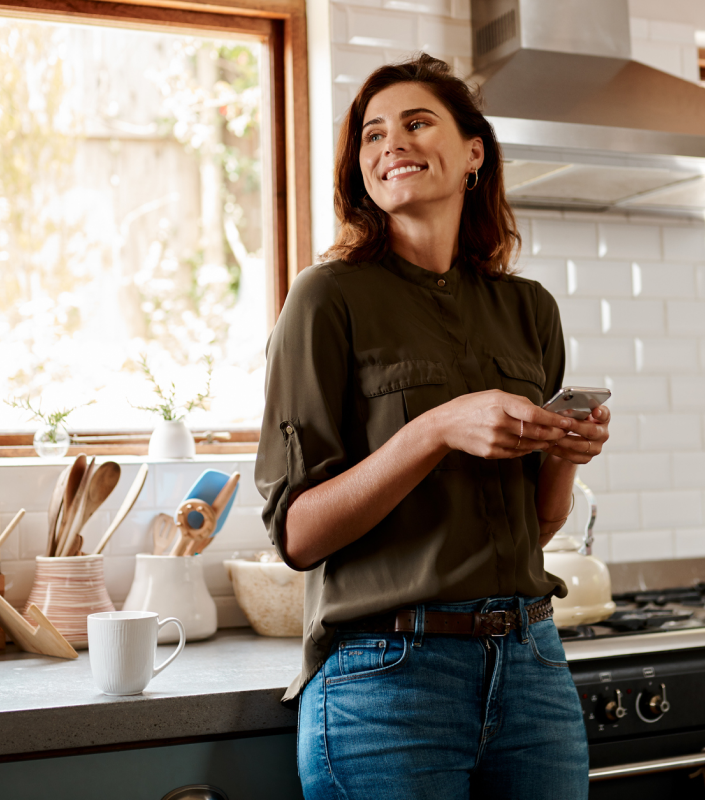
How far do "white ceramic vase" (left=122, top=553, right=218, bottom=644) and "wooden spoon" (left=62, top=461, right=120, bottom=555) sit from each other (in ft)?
0.44

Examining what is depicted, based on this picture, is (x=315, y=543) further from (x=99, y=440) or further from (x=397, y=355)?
(x=99, y=440)

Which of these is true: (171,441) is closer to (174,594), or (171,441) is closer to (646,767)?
(174,594)

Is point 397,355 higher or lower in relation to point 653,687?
higher

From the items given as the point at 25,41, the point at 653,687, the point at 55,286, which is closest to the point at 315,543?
the point at 653,687

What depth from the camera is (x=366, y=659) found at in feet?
3.49

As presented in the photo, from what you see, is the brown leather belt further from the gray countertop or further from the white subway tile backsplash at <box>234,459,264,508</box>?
the white subway tile backsplash at <box>234,459,264,508</box>

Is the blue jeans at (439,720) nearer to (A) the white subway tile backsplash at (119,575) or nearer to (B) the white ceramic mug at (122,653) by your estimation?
(B) the white ceramic mug at (122,653)

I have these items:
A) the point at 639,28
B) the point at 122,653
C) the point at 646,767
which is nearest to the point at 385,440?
the point at 122,653

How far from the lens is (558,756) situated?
44.0 inches

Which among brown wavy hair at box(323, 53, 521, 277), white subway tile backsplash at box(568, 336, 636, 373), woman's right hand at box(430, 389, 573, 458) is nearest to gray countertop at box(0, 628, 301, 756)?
woman's right hand at box(430, 389, 573, 458)

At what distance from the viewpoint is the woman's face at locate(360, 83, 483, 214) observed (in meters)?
1.22

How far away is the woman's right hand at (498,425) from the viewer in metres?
0.98

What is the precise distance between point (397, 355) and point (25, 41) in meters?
1.61

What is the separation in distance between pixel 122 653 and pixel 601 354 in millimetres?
1582
